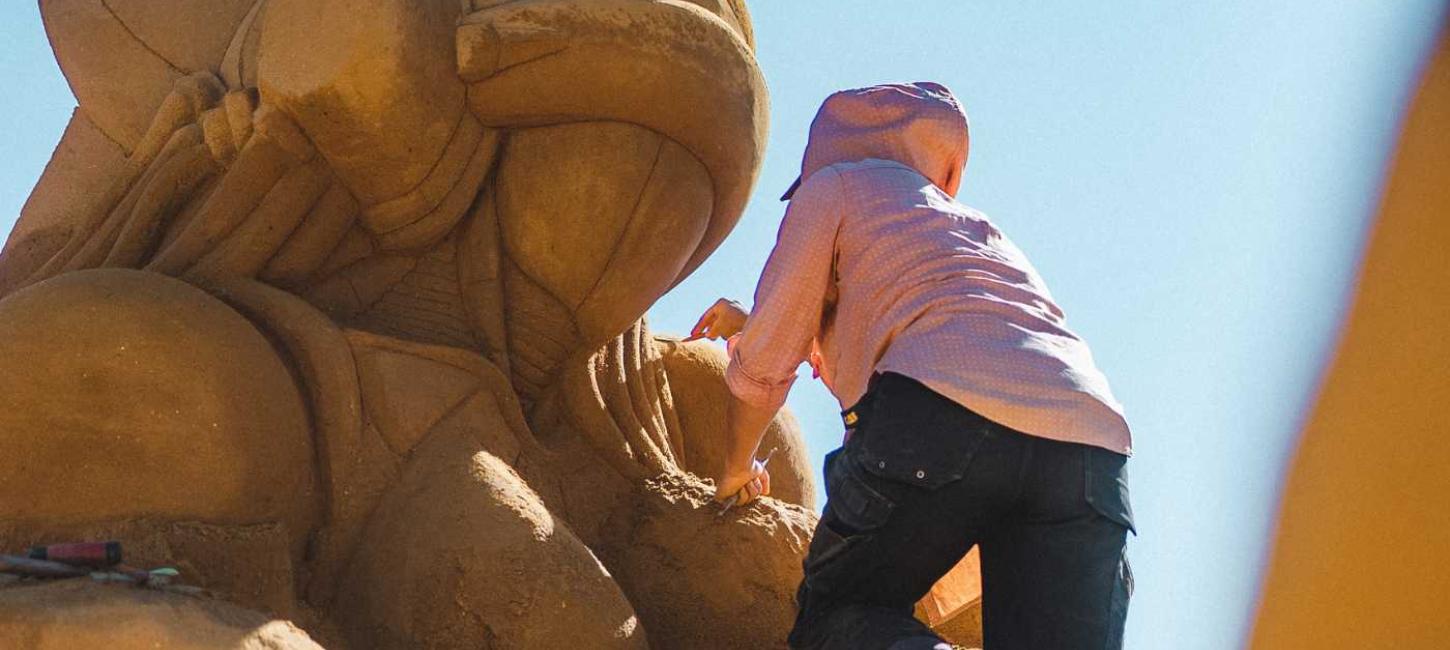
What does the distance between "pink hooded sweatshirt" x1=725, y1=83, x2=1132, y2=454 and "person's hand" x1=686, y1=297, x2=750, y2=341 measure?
718 millimetres

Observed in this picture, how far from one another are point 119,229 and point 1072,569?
225cm

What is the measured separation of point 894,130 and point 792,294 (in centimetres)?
40

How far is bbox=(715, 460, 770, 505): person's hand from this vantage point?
9.98ft

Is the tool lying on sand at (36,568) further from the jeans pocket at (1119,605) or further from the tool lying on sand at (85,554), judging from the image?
the jeans pocket at (1119,605)

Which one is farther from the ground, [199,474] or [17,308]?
[17,308]

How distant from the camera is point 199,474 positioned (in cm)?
267

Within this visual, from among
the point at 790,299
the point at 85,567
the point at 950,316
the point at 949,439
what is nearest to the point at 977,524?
the point at 949,439

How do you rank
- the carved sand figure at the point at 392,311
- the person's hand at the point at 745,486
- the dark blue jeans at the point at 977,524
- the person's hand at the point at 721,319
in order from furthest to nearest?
the person's hand at the point at 721,319 < the person's hand at the point at 745,486 < the carved sand figure at the point at 392,311 < the dark blue jeans at the point at 977,524

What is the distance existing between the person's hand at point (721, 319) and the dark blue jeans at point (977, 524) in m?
1.27

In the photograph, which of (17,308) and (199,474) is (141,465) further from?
(17,308)

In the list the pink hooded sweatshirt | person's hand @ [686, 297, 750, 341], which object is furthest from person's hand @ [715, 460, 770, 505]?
the pink hooded sweatshirt

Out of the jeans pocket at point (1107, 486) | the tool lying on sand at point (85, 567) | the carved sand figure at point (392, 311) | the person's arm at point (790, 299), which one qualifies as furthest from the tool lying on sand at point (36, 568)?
the jeans pocket at point (1107, 486)

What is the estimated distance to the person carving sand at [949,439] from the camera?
1985 millimetres

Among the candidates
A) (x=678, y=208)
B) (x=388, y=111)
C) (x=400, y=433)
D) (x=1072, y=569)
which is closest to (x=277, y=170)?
(x=388, y=111)
